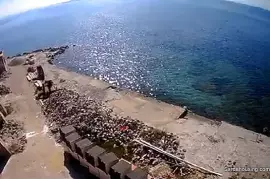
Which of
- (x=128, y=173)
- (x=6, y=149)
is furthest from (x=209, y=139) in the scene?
(x=6, y=149)

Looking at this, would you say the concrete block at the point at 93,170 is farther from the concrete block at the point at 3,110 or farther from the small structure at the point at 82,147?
the concrete block at the point at 3,110

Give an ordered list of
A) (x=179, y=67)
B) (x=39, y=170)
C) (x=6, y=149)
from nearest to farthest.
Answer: (x=39, y=170), (x=6, y=149), (x=179, y=67)

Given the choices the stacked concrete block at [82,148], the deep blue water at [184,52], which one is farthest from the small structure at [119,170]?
the deep blue water at [184,52]

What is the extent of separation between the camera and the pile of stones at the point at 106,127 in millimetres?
25422

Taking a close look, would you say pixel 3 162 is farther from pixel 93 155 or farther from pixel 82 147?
pixel 93 155

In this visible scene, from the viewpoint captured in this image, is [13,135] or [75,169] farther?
[13,135]

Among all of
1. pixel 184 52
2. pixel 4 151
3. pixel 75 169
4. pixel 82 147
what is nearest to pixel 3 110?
pixel 4 151

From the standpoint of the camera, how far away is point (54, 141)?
28.3 meters

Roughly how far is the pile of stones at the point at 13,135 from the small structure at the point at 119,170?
1111cm

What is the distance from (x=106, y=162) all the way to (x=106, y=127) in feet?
27.2

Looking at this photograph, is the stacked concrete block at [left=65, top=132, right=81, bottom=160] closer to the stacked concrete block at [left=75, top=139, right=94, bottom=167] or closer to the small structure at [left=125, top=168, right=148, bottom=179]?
the stacked concrete block at [left=75, top=139, right=94, bottom=167]

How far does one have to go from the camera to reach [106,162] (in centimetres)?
2144

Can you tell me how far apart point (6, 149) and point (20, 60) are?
1428 inches

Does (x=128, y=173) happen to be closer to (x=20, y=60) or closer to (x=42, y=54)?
(x=20, y=60)
